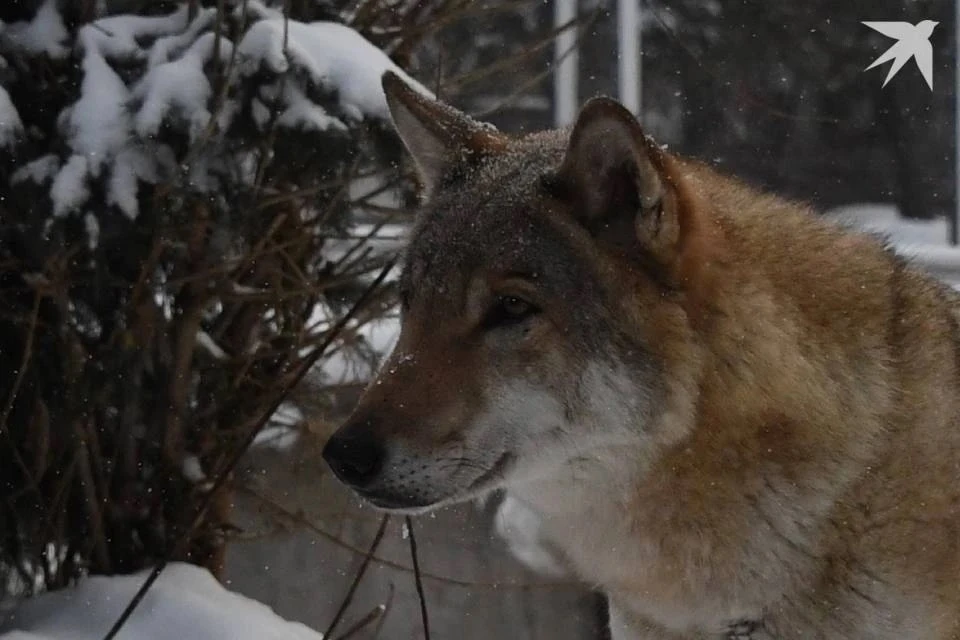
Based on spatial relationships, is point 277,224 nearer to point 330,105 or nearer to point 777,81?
point 330,105

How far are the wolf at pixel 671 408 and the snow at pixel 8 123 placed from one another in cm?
111

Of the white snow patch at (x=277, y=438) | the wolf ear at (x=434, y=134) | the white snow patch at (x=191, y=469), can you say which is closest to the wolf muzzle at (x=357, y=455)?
the wolf ear at (x=434, y=134)

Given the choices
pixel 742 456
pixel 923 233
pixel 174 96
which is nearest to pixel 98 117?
pixel 174 96

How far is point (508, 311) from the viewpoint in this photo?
8.55 feet

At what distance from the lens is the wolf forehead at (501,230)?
2.63m

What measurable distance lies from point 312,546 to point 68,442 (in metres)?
2.02

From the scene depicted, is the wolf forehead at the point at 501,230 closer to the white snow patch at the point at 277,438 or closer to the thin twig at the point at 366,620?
the thin twig at the point at 366,620

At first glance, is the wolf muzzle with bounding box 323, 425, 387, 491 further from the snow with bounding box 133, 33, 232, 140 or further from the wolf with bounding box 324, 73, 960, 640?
the snow with bounding box 133, 33, 232, 140

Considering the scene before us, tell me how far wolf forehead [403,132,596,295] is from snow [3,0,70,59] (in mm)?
1141

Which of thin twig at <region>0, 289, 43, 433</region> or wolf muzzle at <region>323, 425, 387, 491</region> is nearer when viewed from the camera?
wolf muzzle at <region>323, 425, 387, 491</region>

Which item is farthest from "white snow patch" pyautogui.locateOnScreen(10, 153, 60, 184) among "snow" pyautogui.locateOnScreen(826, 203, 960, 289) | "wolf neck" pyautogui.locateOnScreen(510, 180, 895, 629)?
"snow" pyautogui.locateOnScreen(826, 203, 960, 289)

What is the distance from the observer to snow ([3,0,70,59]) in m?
3.36

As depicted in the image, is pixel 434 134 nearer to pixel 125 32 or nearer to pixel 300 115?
pixel 300 115

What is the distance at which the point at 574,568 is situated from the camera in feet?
9.91
